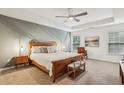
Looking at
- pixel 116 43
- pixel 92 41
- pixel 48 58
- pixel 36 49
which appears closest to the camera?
pixel 48 58

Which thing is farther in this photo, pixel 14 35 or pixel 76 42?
pixel 76 42

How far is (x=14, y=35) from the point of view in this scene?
13.0 ft

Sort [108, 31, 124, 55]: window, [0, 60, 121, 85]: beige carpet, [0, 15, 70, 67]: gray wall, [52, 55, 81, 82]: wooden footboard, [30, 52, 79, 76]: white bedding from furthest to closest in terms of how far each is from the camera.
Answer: [108, 31, 124, 55]: window < [0, 15, 70, 67]: gray wall < [30, 52, 79, 76]: white bedding < [52, 55, 81, 82]: wooden footboard < [0, 60, 121, 85]: beige carpet

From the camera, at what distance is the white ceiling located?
332cm

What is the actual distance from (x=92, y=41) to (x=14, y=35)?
5.02m

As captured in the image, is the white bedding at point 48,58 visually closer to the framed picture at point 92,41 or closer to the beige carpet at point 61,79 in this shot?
the beige carpet at point 61,79

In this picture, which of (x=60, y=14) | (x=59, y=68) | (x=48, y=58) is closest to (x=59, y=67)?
(x=59, y=68)

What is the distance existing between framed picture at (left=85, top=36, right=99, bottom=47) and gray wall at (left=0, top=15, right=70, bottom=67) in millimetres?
3301

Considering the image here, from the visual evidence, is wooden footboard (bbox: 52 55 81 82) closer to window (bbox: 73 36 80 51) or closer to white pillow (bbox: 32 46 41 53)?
white pillow (bbox: 32 46 41 53)

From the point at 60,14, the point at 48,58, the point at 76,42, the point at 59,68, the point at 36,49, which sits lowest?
the point at 59,68

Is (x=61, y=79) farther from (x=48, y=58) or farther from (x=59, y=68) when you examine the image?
(x=48, y=58)

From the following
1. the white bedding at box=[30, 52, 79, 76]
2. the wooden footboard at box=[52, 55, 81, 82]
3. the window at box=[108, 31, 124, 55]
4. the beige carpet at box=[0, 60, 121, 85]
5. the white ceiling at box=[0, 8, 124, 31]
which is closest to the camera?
the beige carpet at box=[0, 60, 121, 85]

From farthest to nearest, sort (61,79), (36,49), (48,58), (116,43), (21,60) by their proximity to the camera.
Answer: (116,43)
(36,49)
(21,60)
(48,58)
(61,79)

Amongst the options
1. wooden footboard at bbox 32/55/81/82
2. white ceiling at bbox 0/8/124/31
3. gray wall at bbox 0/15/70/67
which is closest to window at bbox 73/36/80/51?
white ceiling at bbox 0/8/124/31
